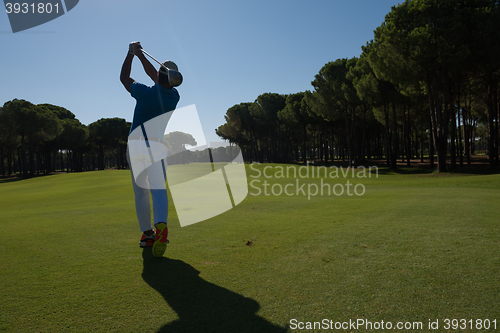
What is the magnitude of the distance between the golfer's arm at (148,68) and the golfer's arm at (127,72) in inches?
5.3

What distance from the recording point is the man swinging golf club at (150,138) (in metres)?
3.88

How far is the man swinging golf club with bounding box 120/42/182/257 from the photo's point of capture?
12.7 feet

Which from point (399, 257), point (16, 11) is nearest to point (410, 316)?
point (399, 257)

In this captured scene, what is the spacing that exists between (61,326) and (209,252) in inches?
72.7

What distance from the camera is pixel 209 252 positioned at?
3.73m

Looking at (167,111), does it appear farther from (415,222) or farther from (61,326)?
(415,222)

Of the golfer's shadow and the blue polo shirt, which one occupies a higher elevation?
the blue polo shirt

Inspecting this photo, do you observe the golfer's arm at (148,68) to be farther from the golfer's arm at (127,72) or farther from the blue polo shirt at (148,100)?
the blue polo shirt at (148,100)

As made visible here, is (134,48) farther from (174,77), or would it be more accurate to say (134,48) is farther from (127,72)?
(174,77)

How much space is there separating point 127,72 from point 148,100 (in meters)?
0.66

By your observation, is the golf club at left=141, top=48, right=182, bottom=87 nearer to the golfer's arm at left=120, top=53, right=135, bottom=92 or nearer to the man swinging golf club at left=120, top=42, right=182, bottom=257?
the man swinging golf club at left=120, top=42, right=182, bottom=257

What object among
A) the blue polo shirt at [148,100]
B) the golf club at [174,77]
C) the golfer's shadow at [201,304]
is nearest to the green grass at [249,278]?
the golfer's shadow at [201,304]

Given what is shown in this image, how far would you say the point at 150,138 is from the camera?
4.00 metres

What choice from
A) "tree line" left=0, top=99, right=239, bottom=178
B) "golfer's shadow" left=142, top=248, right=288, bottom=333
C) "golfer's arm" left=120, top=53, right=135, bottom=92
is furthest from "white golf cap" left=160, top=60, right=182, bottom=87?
"tree line" left=0, top=99, right=239, bottom=178
